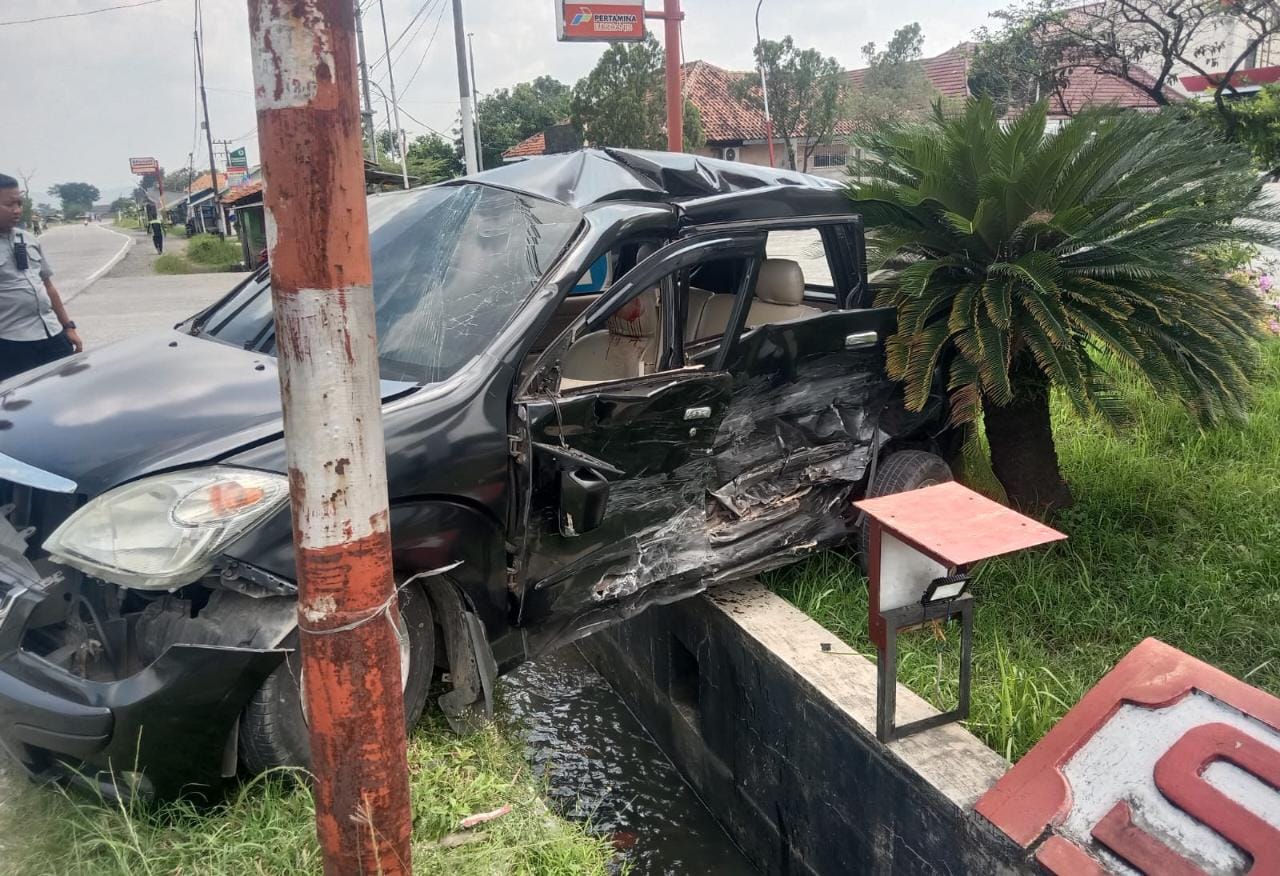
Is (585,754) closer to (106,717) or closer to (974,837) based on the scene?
(974,837)

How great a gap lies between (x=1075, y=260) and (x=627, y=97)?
23.0 meters

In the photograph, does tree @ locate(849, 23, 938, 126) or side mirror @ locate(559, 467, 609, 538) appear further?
tree @ locate(849, 23, 938, 126)

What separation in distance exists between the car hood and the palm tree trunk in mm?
3166

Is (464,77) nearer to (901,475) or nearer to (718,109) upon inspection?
(901,475)

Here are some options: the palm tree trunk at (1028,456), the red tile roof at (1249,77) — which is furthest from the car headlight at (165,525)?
the red tile roof at (1249,77)

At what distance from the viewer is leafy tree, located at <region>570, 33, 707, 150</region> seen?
25.3 m

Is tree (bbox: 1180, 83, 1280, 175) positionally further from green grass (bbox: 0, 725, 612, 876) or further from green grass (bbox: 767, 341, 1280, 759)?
green grass (bbox: 0, 725, 612, 876)

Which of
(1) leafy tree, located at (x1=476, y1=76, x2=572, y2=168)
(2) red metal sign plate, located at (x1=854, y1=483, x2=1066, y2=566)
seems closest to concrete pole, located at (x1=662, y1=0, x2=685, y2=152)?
(2) red metal sign plate, located at (x1=854, y1=483, x2=1066, y2=566)

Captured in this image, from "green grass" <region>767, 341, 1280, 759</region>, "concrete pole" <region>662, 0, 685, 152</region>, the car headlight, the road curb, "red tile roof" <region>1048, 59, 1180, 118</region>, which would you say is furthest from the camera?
the road curb

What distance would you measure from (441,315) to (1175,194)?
320 cm

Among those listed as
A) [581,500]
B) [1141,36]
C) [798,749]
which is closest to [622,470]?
[581,500]

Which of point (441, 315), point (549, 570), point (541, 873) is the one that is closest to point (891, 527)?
point (549, 570)

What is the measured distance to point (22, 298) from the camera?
4930 mm

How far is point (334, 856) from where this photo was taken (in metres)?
1.81
